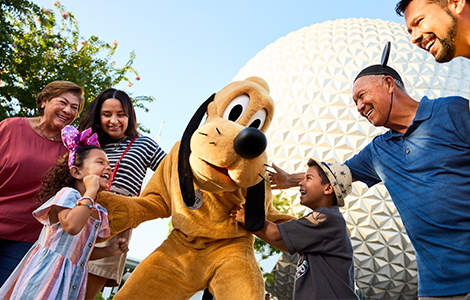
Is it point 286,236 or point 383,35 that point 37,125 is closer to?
point 286,236

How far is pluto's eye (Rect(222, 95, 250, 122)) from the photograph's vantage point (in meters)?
2.18

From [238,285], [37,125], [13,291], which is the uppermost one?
[37,125]

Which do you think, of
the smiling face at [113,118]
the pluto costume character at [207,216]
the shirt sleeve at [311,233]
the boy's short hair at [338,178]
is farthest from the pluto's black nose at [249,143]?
the smiling face at [113,118]

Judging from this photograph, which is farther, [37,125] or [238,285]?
[37,125]

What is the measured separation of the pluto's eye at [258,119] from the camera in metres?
2.22

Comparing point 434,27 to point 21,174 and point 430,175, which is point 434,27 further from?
point 21,174

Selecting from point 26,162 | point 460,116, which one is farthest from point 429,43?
point 26,162

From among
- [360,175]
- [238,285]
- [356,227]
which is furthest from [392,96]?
[356,227]

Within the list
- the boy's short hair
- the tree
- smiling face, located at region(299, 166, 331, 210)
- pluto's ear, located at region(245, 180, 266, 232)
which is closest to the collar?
the boy's short hair

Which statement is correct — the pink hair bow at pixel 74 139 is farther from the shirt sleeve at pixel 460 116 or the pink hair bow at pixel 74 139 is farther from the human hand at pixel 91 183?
the shirt sleeve at pixel 460 116

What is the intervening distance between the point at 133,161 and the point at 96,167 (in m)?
0.50

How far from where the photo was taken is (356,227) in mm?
7895

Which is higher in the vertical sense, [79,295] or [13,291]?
[13,291]

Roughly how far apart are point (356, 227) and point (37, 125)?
6939 mm
